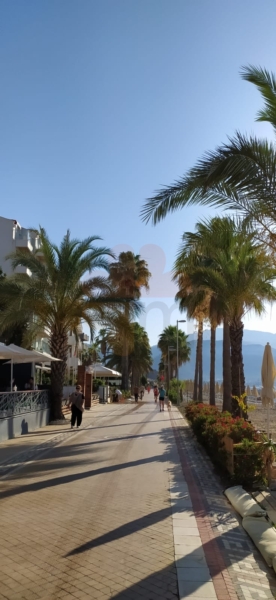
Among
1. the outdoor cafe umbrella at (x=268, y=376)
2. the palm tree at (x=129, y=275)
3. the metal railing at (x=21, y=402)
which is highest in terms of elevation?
the palm tree at (x=129, y=275)

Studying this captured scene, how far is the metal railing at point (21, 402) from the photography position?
1666cm

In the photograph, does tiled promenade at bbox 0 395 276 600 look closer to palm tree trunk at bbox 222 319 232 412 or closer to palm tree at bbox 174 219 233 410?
palm tree at bbox 174 219 233 410

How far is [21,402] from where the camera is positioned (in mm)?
18375

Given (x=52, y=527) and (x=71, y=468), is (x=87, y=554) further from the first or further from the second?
(x=71, y=468)

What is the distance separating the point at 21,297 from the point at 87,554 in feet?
49.5

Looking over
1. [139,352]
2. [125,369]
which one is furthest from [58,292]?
[139,352]

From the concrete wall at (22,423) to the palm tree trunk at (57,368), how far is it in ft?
2.04

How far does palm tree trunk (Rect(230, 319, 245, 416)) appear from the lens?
17.8 metres

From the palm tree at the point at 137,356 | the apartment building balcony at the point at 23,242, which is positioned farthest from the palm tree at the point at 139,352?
the apartment building balcony at the point at 23,242

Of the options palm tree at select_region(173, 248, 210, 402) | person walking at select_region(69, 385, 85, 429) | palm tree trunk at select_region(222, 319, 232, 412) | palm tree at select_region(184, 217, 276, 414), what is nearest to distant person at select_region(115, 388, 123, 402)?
palm tree at select_region(173, 248, 210, 402)

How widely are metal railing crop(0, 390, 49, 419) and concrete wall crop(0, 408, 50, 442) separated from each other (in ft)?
0.51

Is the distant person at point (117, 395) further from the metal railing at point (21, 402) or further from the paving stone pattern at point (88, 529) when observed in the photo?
the paving stone pattern at point (88, 529)

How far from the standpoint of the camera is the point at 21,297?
66.5 ft

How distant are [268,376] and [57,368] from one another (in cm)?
1187
